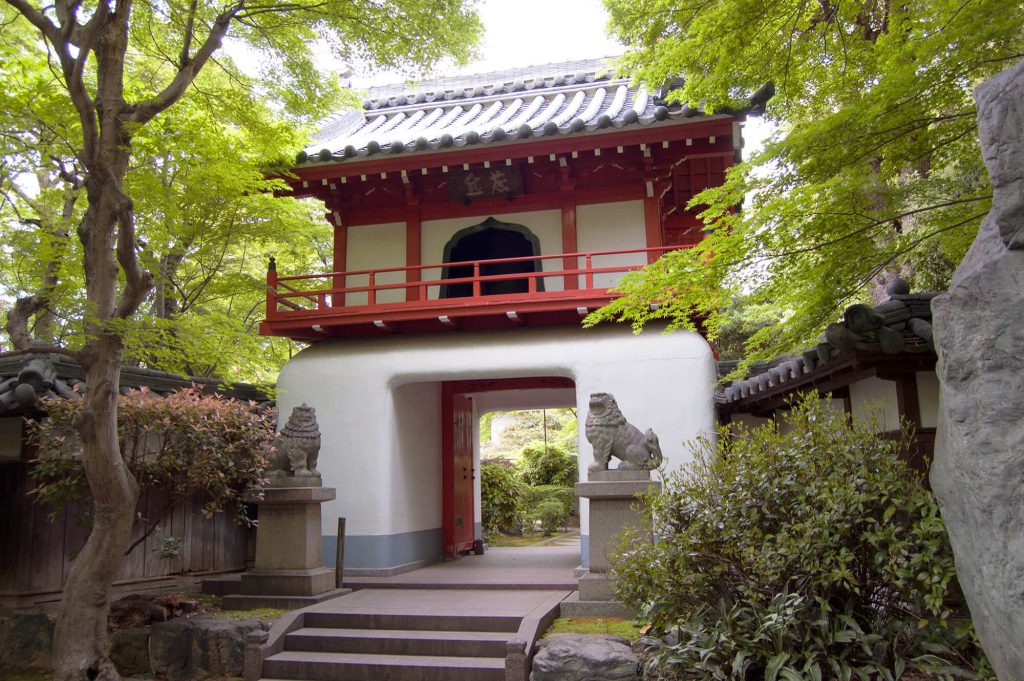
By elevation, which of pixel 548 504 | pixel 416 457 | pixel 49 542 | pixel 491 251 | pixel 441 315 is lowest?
pixel 548 504

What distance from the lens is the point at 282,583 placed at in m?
7.99

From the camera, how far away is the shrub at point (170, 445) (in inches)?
267

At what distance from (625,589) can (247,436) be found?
4.24 metres

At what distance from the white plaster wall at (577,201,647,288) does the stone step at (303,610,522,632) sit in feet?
17.8

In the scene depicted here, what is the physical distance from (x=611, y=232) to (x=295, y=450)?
5.66m

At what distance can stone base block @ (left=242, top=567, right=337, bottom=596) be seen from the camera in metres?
7.97

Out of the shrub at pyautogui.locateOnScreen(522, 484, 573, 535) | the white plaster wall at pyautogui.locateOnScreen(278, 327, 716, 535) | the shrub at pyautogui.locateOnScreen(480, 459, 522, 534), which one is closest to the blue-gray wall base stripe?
the white plaster wall at pyautogui.locateOnScreen(278, 327, 716, 535)

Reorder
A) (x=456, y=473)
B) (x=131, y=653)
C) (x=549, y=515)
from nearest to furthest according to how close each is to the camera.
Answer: (x=131, y=653) → (x=456, y=473) → (x=549, y=515)

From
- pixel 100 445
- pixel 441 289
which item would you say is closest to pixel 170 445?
pixel 100 445

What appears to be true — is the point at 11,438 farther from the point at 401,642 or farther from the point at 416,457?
the point at 416,457

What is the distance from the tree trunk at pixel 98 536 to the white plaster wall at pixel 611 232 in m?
6.76

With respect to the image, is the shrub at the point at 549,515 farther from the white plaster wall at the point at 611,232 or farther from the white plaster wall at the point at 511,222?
the white plaster wall at the point at 611,232

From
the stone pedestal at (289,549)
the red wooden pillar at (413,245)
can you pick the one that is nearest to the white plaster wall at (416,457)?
the red wooden pillar at (413,245)

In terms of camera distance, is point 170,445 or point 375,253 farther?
point 375,253
